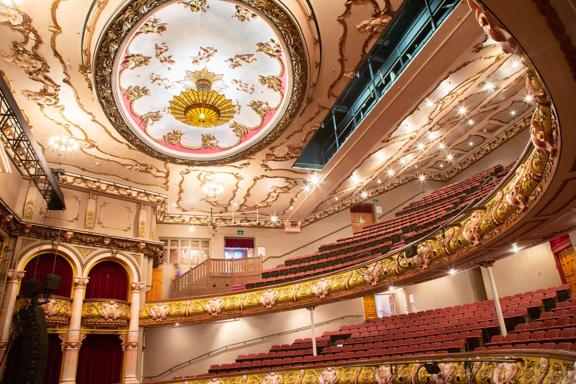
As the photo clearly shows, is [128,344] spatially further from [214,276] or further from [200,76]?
[200,76]

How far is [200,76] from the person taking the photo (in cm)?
859

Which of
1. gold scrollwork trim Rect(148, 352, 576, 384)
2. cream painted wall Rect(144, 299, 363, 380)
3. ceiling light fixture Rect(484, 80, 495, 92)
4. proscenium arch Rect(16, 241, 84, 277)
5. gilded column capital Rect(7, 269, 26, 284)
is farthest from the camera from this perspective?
cream painted wall Rect(144, 299, 363, 380)

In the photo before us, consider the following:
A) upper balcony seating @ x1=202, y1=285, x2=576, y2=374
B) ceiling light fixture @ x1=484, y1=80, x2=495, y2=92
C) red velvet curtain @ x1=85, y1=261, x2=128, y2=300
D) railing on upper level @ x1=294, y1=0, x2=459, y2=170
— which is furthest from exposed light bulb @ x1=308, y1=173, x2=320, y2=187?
red velvet curtain @ x1=85, y1=261, x2=128, y2=300

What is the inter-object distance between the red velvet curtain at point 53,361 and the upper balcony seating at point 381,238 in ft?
17.1

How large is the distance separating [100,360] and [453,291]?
11.1 metres

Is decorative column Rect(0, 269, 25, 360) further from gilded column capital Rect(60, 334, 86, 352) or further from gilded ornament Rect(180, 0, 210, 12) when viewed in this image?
gilded ornament Rect(180, 0, 210, 12)

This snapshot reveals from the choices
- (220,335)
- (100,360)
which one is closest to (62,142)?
(100,360)

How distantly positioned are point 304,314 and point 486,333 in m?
7.38

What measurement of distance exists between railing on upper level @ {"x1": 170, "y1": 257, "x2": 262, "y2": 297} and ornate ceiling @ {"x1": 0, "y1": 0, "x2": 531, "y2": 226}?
242 centimetres

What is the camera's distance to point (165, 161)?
11.1 m

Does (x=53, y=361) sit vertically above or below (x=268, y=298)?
below

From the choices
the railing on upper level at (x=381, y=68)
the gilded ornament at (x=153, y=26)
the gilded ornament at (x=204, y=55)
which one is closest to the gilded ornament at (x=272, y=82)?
the gilded ornament at (x=204, y=55)

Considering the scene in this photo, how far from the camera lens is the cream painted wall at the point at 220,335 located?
12.3 metres

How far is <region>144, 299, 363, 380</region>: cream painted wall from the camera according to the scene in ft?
40.5
